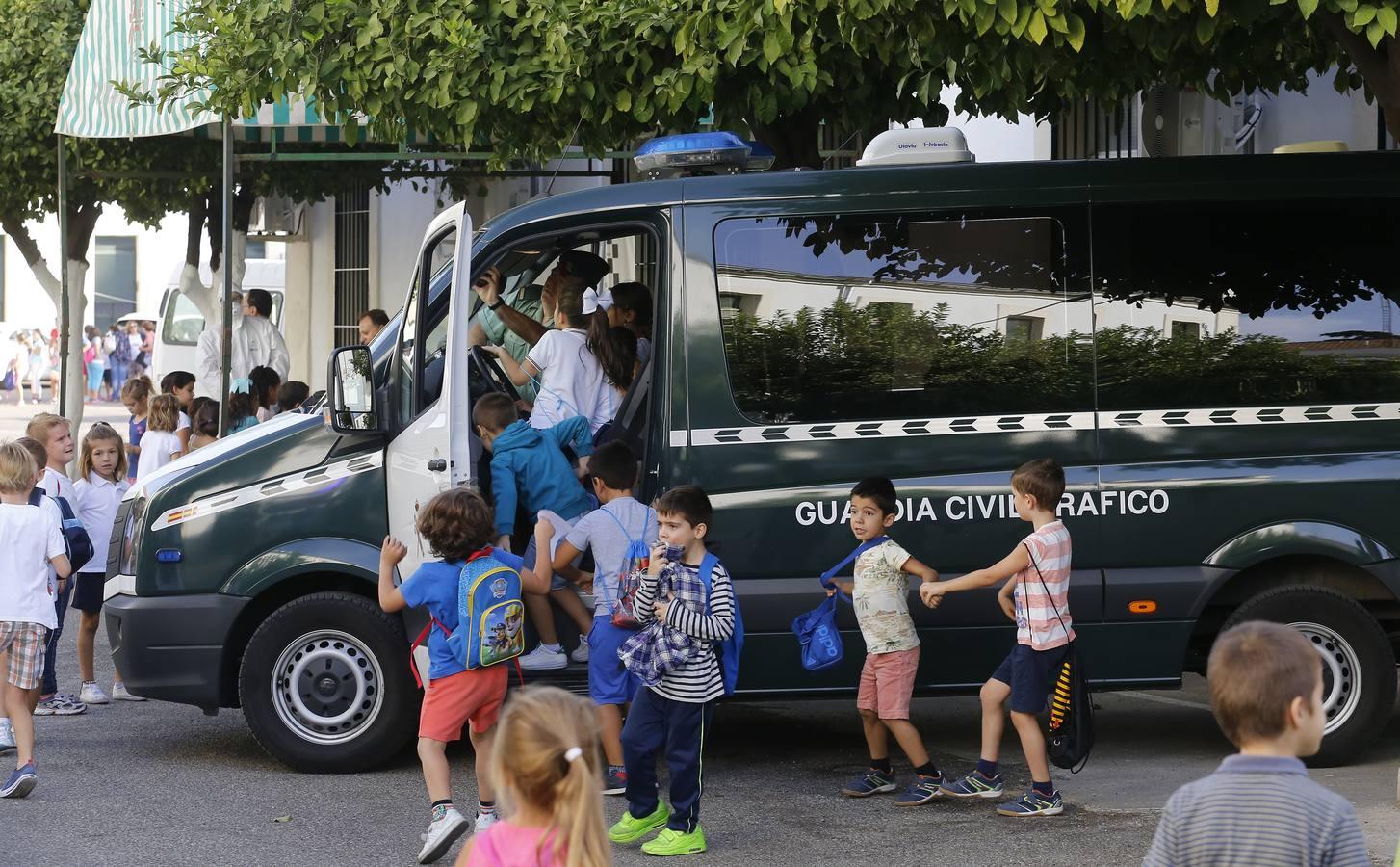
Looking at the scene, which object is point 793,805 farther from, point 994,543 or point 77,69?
point 77,69

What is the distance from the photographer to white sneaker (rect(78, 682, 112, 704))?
8.93m

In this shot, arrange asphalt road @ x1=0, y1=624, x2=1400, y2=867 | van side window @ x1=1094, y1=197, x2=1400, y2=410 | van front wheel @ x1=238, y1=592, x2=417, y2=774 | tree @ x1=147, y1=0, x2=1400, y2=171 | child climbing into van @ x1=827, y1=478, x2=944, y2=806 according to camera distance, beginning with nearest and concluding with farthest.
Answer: asphalt road @ x1=0, y1=624, x2=1400, y2=867, child climbing into van @ x1=827, y1=478, x2=944, y2=806, van side window @ x1=1094, y1=197, x2=1400, y2=410, van front wheel @ x1=238, y1=592, x2=417, y2=774, tree @ x1=147, y1=0, x2=1400, y2=171

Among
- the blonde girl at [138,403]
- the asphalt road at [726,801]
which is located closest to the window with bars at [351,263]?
the blonde girl at [138,403]

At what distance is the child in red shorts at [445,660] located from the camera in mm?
5816

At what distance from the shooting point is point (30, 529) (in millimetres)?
6945

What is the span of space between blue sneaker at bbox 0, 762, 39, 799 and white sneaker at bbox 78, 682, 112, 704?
2.13 meters

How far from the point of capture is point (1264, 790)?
119 inches

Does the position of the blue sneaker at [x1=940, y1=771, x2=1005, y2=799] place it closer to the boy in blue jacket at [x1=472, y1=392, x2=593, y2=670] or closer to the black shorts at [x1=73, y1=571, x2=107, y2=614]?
the boy in blue jacket at [x1=472, y1=392, x2=593, y2=670]

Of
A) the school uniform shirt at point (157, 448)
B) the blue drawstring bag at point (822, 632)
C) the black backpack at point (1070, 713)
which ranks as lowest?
the black backpack at point (1070, 713)

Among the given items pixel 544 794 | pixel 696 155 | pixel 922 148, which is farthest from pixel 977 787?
pixel 544 794

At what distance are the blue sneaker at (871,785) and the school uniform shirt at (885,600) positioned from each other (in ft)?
1.89

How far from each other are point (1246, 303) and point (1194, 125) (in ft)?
18.9

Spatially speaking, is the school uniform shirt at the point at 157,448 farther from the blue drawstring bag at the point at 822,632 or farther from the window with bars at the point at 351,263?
the window with bars at the point at 351,263

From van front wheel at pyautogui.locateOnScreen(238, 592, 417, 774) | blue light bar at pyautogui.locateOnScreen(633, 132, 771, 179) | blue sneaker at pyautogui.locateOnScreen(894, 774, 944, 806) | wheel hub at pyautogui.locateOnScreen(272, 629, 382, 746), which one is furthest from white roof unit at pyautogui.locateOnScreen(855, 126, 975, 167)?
wheel hub at pyautogui.locateOnScreen(272, 629, 382, 746)
